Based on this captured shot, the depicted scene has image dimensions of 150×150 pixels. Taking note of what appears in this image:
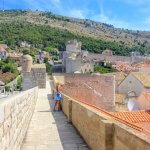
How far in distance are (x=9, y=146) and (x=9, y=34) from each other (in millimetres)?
132829

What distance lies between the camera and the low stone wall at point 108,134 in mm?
3886

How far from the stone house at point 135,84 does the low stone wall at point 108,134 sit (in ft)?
107

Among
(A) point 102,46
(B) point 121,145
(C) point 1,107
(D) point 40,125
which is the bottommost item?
(D) point 40,125

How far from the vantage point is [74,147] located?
7.02 meters

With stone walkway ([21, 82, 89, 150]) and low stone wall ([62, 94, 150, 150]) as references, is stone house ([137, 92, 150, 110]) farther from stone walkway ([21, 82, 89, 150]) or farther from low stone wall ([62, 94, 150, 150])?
low stone wall ([62, 94, 150, 150])

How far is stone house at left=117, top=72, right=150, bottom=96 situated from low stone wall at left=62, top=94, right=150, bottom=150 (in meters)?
32.6

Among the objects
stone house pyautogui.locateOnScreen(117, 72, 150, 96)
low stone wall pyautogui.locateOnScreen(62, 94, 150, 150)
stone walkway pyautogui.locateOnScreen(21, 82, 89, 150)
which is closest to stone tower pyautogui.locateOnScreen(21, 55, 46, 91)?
stone walkway pyautogui.locateOnScreen(21, 82, 89, 150)

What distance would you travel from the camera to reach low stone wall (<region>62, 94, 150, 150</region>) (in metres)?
3.89

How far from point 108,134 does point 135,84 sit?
36.9 m

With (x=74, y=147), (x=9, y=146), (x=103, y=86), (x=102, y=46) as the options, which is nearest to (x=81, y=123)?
(x=74, y=147)

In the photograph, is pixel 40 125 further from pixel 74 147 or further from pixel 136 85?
pixel 136 85

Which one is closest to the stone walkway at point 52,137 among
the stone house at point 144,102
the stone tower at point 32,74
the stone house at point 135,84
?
the stone house at point 144,102

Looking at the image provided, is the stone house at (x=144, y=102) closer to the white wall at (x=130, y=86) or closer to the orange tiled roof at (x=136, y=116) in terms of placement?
the orange tiled roof at (x=136, y=116)

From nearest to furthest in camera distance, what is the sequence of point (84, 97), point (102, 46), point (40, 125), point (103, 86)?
1. point (40, 125)
2. point (84, 97)
3. point (103, 86)
4. point (102, 46)
